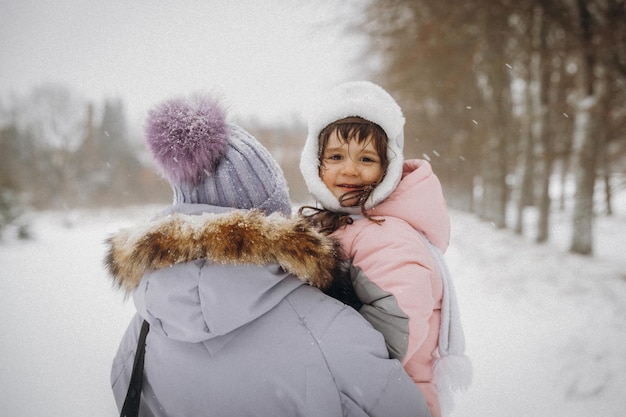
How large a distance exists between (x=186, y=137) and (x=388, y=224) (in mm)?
942

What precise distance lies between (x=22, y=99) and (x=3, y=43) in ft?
158

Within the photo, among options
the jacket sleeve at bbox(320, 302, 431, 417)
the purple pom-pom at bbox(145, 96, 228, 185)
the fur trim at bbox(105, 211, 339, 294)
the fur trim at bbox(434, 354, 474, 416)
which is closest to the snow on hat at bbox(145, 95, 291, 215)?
the purple pom-pom at bbox(145, 96, 228, 185)

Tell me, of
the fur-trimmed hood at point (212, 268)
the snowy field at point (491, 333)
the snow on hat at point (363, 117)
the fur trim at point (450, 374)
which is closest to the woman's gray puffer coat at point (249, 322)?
the fur-trimmed hood at point (212, 268)

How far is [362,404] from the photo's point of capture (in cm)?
111

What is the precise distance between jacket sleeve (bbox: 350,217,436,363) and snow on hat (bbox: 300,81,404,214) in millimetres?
333

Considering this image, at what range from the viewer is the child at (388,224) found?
1.43 meters

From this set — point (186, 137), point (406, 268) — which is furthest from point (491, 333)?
point (186, 137)

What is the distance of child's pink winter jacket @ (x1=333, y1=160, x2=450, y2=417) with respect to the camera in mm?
1393

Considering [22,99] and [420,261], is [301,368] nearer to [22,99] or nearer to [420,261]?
[420,261]

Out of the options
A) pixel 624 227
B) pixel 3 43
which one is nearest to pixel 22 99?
pixel 624 227

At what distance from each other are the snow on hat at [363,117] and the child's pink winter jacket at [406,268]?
0.07 metres

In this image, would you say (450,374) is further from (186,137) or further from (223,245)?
(186,137)

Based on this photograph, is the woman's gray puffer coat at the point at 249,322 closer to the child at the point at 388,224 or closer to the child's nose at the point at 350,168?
the child at the point at 388,224

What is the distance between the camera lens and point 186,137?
46.6 inches
